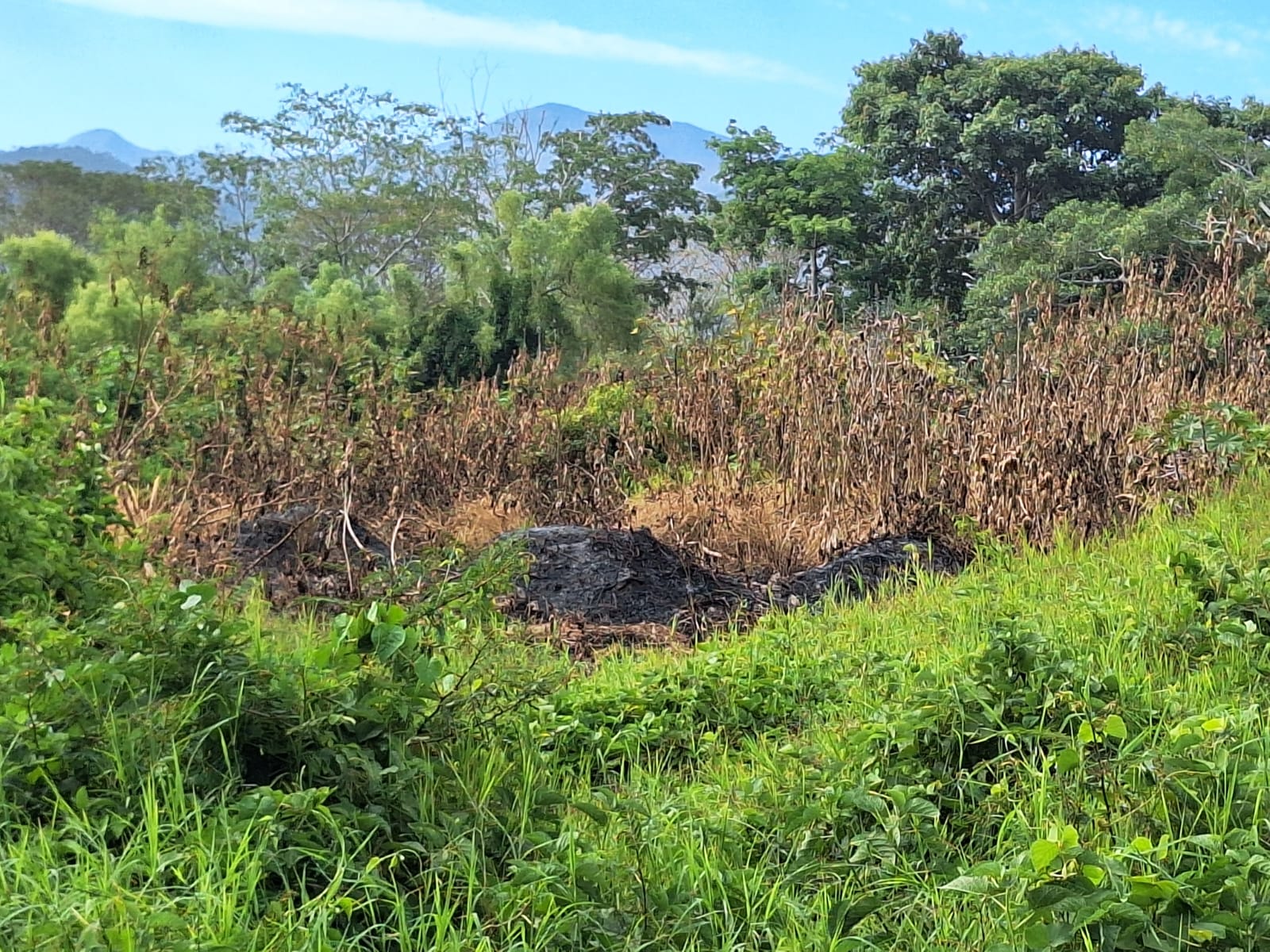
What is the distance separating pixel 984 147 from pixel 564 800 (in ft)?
48.6

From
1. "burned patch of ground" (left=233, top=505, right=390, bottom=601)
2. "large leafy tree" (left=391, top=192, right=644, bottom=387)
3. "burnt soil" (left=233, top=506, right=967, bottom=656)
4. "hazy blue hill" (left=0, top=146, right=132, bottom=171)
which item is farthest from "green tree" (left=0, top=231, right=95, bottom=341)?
"hazy blue hill" (left=0, top=146, right=132, bottom=171)

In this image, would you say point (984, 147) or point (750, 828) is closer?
point (750, 828)

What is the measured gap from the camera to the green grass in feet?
5.70

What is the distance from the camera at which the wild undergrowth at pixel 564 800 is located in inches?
69.2

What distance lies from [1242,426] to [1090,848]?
3618 millimetres

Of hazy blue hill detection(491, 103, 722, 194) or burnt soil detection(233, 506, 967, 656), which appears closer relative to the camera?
burnt soil detection(233, 506, 967, 656)

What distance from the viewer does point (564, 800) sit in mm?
2236

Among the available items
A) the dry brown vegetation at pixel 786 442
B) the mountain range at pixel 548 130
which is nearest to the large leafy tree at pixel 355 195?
the mountain range at pixel 548 130

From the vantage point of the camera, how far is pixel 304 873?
6.09 ft

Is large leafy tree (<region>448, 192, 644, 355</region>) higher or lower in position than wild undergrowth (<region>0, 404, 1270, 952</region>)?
higher

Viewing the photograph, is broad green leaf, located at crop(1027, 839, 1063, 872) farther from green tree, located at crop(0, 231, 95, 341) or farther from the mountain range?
the mountain range

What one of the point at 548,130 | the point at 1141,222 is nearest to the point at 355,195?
the point at 548,130

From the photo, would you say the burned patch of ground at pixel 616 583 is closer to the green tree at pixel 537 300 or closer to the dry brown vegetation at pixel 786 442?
the dry brown vegetation at pixel 786 442

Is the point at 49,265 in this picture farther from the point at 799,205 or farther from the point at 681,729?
the point at 681,729
